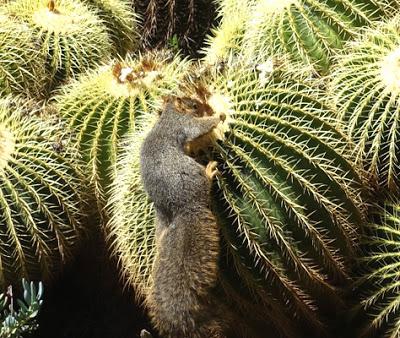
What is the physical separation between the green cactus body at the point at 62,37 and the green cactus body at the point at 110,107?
1.41 ft

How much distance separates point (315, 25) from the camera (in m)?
4.21

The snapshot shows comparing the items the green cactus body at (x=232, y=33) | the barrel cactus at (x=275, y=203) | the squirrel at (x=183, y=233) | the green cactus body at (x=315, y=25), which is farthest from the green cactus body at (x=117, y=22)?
the squirrel at (x=183, y=233)

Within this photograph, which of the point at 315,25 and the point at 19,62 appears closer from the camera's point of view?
the point at 315,25

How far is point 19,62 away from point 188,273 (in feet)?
5.44

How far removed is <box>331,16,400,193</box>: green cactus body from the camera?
11.8 ft

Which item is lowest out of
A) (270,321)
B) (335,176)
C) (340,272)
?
(270,321)

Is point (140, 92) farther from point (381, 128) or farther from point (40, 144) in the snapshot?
point (381, 128)

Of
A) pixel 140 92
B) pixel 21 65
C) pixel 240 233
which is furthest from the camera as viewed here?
pixel 21 65

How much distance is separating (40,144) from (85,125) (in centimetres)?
29

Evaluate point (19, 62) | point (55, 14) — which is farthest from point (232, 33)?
point (19, 62)

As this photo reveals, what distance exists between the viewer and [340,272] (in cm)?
364

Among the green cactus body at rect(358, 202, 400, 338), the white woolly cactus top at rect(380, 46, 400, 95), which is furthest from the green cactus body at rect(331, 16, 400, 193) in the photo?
the green cactus body at rect(358, 202, 400, 338)

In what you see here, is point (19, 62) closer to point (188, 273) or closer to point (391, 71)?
point (188, 273)

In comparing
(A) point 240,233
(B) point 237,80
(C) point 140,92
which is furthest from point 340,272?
(C) point 140,92
